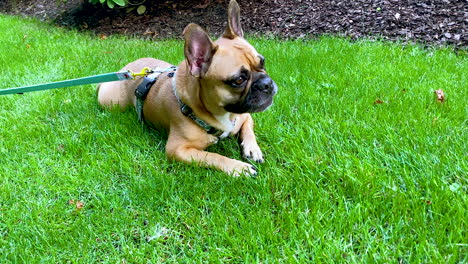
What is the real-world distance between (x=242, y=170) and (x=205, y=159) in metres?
0.29

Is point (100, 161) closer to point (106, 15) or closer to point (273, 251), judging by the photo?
point (273, 251)

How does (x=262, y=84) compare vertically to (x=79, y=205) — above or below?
above

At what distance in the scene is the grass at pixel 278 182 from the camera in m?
1.74

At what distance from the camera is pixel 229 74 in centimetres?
226

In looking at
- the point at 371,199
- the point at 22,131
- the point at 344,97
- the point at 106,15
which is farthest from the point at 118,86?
the point at 106,15

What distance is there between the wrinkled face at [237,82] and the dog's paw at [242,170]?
1.17 ft

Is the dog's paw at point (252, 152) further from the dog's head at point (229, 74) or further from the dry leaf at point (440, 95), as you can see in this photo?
the dry leaf at point (440, 95)

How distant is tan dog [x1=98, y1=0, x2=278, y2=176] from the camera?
2291mm

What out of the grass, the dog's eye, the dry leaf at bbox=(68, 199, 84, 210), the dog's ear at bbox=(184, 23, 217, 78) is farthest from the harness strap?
the dry leaf at bbox=(68, 199, 84, 210)

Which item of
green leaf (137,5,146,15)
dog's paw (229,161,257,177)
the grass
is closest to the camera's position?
the grass

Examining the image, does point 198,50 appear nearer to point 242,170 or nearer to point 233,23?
point 233,23

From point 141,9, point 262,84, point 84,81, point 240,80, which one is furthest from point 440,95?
point 141,9

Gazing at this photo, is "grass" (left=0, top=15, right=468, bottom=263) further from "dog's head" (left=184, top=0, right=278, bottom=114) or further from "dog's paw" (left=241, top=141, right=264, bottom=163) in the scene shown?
"dog's head" (left=184, top=0, right=278, bottom=114)

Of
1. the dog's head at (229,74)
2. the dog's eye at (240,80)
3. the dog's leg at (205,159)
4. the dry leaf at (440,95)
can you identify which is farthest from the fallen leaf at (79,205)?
the dry leaf at (440,95)
